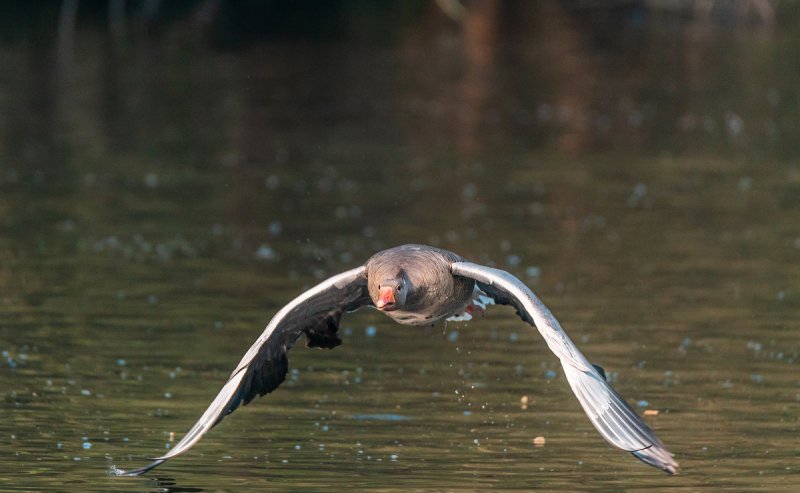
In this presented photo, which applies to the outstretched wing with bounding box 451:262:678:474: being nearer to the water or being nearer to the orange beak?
the orange beak

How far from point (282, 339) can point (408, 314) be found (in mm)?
866

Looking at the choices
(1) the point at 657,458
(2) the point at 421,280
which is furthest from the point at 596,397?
(2) the point at 421,280

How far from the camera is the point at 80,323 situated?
16.6 meters

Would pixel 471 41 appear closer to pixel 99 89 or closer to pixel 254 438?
pixel 99 89

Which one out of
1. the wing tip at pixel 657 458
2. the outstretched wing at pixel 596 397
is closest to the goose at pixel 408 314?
the outstretched wing at pixel 596 397

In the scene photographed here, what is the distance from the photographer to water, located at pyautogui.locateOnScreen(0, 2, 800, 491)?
40.7 ft

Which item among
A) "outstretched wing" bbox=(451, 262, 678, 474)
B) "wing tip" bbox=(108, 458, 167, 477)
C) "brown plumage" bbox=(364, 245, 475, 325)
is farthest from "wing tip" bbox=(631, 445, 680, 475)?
"wing tip" bbox=(108, 458, 167, 477)

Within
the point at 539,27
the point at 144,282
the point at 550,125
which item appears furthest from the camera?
the point at 539,27

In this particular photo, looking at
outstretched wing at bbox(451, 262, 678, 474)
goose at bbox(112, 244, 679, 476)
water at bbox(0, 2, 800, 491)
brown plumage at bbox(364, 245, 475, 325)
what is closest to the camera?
outstretched wing at bbox(451, 262, 678, 474)

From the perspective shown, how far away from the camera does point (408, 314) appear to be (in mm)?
11945

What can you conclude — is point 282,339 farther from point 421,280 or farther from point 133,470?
point 133,470

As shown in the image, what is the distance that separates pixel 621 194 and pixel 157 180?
6660 mm

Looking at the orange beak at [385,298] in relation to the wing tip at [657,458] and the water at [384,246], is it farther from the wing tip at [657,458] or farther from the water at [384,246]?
the wing tip at [657,458]

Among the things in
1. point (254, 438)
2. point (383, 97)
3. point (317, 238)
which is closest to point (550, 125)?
point (383, 97)
